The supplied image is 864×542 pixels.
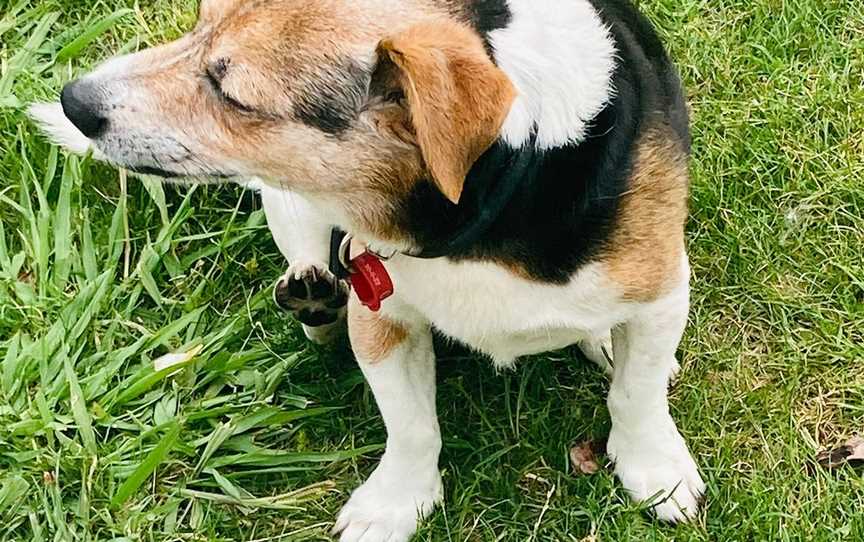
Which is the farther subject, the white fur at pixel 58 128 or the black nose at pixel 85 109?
the white fur at pixel 58 128

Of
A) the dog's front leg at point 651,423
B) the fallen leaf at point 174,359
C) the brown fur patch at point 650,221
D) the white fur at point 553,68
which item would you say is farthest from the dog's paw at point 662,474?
the fallen leaf at point 174,359

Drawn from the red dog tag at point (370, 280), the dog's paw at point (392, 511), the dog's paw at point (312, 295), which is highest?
the red dog tag at point (370, 280)

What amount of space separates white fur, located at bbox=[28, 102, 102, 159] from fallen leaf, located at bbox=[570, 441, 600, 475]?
1794 millimetres

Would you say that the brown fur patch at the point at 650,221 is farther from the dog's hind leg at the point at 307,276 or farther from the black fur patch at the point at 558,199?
the dog's hind leg at the point at 307,276

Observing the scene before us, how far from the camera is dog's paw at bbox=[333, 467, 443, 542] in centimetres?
351

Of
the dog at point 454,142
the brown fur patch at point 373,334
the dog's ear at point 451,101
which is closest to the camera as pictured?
the dog's ear at point 451,101

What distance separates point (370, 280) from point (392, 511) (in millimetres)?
808

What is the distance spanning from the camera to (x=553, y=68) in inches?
103

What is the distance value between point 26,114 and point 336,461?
1.65 metres

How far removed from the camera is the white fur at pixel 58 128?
13.2 feet

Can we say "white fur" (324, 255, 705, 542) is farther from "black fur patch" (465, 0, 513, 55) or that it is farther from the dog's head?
"black fur patch" (465, 0, 513, 55)

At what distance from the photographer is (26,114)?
4.27 m

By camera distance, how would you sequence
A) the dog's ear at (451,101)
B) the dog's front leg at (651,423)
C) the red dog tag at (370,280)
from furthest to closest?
the dog's front leg at (651,423), the red dog tag at (370,280), the dog's ear at (451,101)

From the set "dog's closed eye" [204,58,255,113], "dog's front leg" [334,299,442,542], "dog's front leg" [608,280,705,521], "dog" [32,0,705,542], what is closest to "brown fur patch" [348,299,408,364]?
"dog's front leg" [334,299,442,542]
